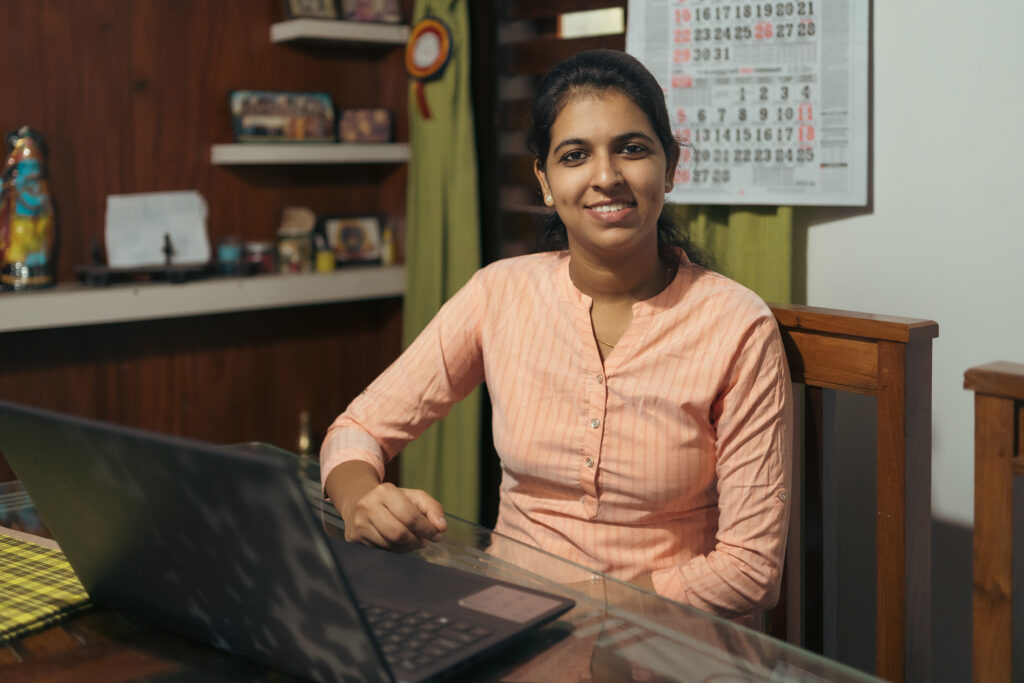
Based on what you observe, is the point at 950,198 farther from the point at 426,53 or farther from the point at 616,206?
the point at 426,53

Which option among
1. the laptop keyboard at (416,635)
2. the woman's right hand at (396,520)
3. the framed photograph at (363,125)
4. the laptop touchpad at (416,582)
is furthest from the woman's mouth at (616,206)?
the framed photograph at (363,125)

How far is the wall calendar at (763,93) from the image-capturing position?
6.11 feet

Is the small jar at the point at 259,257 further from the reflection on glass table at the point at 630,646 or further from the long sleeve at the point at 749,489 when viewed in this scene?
the reflection on glass table at the point at 630,646

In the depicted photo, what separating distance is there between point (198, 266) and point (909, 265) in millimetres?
1820

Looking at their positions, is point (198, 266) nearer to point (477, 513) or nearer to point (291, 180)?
point (291, 180)

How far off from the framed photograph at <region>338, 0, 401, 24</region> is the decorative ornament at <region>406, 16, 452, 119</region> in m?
0.19

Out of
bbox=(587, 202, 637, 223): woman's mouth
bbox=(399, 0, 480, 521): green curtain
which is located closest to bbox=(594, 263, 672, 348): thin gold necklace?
bbox=(587, 202, 637, 223): woman's mouth

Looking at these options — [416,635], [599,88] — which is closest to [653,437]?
[599,88]

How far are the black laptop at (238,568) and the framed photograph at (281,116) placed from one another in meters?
2.09

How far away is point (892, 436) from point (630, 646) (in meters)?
0.60

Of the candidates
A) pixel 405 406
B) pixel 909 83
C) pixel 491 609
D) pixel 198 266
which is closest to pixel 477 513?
pixel 198 266

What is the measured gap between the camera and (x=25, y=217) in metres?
2.41

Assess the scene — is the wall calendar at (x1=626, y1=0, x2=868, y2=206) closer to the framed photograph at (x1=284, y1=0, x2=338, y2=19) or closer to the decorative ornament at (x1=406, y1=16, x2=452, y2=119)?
the decorative ornament at (x1=406, y1=16, x2=452, y2=119)

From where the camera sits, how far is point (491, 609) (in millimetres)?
861
